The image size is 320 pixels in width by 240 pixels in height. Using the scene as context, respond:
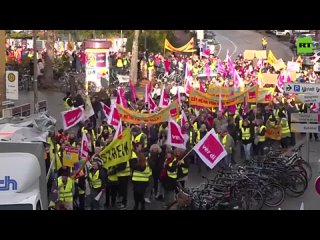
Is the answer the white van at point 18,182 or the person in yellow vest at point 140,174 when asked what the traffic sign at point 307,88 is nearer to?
the person in yellow vest at point 140,174

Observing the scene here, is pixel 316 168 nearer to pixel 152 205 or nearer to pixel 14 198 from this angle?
pixel 152 205

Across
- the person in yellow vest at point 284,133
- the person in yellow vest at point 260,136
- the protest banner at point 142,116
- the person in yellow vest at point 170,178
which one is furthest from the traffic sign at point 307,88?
the person in yellow vest at point 170,178

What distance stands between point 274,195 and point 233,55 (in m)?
35.7

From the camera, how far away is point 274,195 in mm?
14055

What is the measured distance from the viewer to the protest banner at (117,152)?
525 inches

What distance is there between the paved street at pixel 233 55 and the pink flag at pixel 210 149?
4.84 ft

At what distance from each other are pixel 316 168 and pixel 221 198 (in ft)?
17.9

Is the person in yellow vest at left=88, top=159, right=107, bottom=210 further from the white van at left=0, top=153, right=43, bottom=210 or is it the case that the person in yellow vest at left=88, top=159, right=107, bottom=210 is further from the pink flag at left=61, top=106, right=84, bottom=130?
the pink flag at left=61, top=106, right=84, bottom=130

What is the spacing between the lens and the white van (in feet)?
30.7

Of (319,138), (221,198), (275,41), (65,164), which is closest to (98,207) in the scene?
(65,164)

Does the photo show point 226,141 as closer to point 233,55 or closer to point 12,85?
point 12,85

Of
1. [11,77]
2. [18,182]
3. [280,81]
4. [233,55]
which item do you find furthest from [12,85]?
[233,55]

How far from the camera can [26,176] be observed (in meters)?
9.66

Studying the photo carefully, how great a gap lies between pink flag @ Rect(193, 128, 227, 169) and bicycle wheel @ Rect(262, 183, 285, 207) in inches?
50.0
